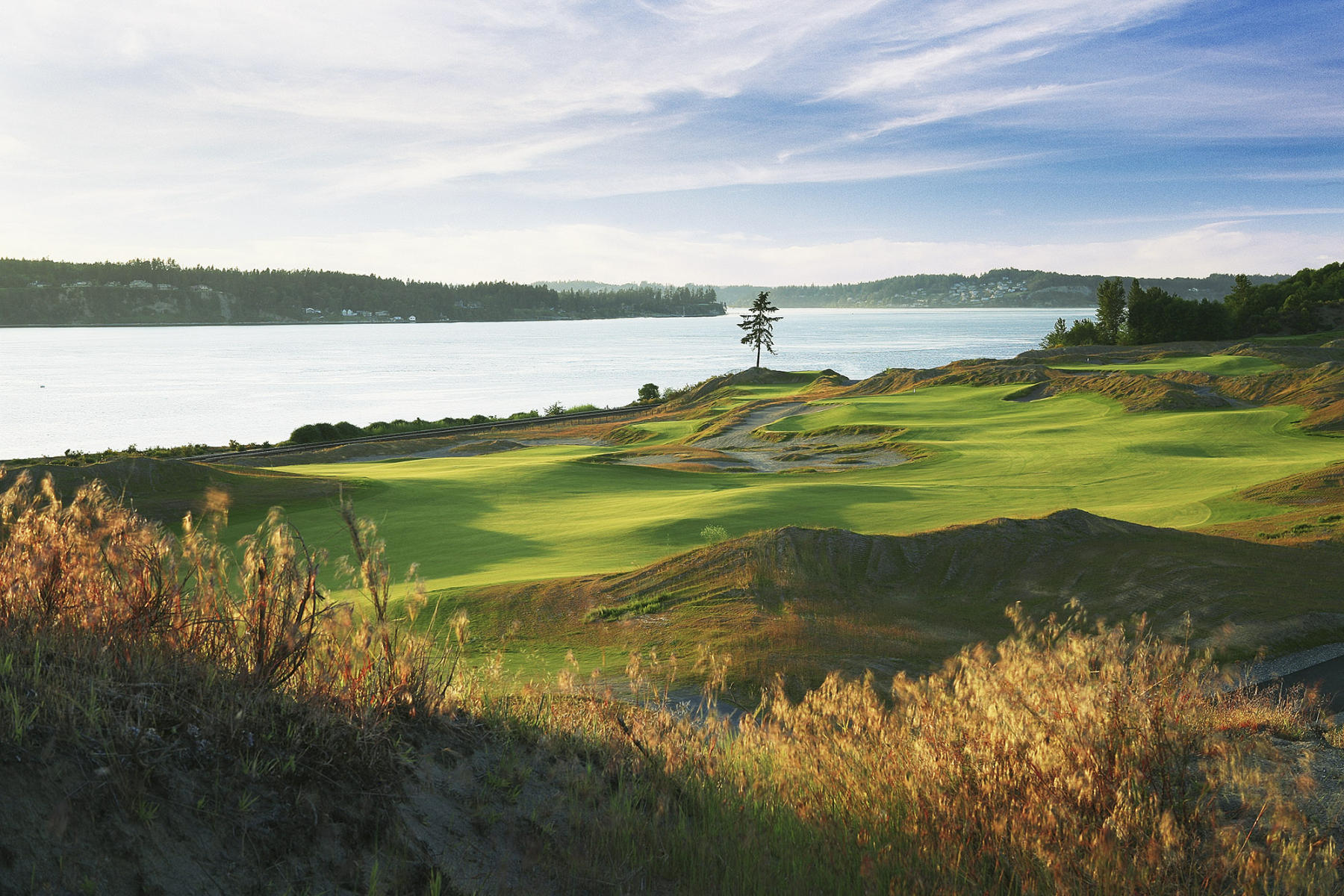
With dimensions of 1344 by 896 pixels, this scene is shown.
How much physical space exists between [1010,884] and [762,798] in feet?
3.73

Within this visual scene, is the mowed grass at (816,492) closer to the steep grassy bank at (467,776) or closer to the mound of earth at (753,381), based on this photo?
the steep grassy bank at (467,776)

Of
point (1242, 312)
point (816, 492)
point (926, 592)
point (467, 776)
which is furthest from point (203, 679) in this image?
point (1242, 312)

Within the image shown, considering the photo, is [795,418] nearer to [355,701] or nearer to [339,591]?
[339,591]

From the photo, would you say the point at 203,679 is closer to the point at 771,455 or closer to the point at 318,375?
the point at 771,455

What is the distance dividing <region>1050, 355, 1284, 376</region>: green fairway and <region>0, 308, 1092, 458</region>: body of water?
47.8 m

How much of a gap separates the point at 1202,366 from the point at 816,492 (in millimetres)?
41122

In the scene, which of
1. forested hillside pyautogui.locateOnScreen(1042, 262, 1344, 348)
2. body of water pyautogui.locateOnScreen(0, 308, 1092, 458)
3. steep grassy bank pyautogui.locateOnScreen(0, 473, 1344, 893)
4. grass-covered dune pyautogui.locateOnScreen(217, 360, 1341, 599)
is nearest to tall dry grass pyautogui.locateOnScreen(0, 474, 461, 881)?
steep grassy bank pyautogui.locateOnScreen(0, 473, 1344, 893)

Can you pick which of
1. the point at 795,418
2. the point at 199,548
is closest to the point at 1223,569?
the point at 199,548

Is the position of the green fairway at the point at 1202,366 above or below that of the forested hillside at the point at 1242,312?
below

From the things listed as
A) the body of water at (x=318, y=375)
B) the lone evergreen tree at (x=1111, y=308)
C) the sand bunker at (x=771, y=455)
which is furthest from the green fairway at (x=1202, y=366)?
the body of water at (x=318, y=375)

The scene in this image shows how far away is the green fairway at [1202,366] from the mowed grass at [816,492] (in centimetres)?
1608

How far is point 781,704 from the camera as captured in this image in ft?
14.9

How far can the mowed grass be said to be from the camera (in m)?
16.1

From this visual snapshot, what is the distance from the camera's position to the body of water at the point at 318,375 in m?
70.2
